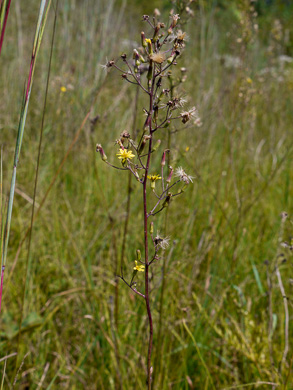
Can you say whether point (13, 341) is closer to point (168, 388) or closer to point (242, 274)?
point (168, 388)

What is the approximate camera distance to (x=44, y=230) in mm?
2254

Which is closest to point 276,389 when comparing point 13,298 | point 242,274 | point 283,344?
point 283,344

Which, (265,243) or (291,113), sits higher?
(291,113)

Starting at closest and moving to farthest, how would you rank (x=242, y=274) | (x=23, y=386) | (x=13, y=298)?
(x=23, y=386) → (x=13, y=298) → (x=242, y=274)

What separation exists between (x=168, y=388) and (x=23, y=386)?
499mm

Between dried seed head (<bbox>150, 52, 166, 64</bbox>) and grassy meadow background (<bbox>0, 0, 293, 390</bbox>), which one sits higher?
dried seed head (<bbox>150, 52, 166, 64</bbox>)

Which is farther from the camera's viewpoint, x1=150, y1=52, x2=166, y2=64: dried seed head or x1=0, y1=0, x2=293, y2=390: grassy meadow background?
x1=0, y1=0, x2=293, y2=390: grassy meadow background

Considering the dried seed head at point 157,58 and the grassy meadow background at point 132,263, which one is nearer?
the dried seed head at point 157,58

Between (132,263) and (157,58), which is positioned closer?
(157,58)

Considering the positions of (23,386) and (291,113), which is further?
(291,113)

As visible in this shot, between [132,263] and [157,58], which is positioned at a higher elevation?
[157,58]

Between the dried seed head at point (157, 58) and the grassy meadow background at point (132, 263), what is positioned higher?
the dried seed head at point (157, 58)

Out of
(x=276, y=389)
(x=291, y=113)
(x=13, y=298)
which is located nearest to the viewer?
(x=276, y=389)

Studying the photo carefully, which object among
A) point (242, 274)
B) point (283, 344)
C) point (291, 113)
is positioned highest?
point (291, 113)
